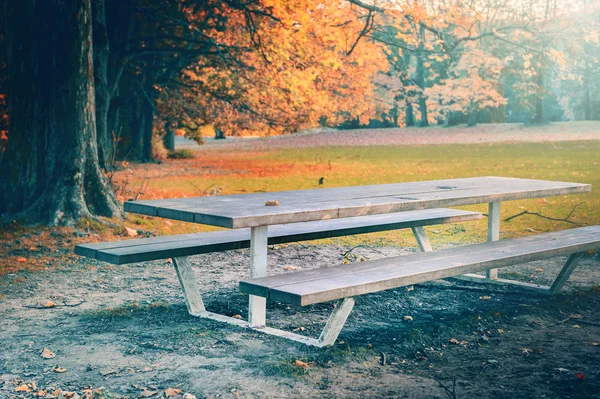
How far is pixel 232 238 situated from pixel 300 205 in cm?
99

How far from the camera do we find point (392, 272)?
15.8 feet

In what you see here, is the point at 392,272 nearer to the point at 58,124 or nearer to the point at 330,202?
the point at 330,202

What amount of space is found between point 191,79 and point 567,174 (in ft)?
32.9

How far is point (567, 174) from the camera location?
17828 mm

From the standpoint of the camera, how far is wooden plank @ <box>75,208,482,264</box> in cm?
519

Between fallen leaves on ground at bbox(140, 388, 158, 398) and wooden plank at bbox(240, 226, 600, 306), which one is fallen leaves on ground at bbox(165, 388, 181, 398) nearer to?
fallen leaves on ground at bbox(140, 388, 158, 398)

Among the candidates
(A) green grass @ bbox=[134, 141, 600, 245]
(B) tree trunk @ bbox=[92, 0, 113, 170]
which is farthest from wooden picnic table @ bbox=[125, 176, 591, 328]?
(B) tree trunk @ bbox=[92, 0, 113, 170]

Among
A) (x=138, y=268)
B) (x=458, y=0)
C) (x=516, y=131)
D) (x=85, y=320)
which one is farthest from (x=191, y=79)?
(x=516, y=131)

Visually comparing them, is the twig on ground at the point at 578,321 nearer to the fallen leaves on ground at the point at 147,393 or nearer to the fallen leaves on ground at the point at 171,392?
the fallen leaves on ground at the point at 171,392

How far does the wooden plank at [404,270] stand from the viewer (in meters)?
4.30

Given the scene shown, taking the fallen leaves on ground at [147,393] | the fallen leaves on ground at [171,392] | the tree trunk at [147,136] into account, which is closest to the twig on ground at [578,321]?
the fallen leaves on ground at [171,392]

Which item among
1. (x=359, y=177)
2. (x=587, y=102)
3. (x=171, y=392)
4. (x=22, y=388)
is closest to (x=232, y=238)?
(x=171, y=392)

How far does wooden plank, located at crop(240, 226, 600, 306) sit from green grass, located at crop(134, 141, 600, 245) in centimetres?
306

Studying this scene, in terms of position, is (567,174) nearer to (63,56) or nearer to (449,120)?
(63,56)
